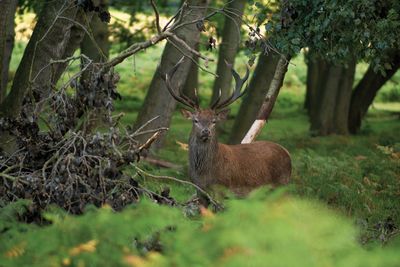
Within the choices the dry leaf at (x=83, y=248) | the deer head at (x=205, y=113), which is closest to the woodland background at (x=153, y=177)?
the dry leaf at (x=83, y=248)

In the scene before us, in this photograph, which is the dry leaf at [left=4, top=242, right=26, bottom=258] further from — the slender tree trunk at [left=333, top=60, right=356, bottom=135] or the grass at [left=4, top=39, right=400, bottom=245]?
the slender tree trunk at [left=333, top=60, right=356, bottom=135]

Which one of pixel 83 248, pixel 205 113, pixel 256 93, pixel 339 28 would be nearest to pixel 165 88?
pixel 256 93

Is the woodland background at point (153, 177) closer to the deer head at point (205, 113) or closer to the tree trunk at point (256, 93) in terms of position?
the tree trunk at point (256, 93)

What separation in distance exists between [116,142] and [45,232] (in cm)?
235

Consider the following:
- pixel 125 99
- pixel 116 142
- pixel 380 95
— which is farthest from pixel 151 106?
pixel 380 95

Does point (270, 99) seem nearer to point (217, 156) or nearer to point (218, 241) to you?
point (217, 156)

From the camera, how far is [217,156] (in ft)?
34.4

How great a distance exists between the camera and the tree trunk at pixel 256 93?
1659 cm

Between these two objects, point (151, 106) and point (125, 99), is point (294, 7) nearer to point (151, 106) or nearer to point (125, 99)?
point (151, 106)

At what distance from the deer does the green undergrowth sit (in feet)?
16.7

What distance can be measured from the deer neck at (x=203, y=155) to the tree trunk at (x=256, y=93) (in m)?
6.15

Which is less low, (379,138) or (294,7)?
(294,7)

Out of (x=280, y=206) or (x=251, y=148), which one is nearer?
(x=280, y=206)

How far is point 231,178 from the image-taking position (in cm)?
1058
